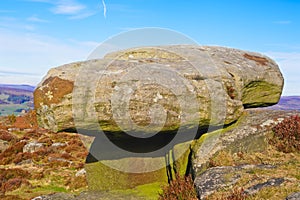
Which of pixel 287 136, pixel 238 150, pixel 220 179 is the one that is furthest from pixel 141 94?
pixel 287 136

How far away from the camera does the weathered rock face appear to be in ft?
25.5

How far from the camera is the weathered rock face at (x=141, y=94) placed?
779 centimetres

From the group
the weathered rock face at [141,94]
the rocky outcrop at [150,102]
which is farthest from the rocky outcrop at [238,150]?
the weathered rock face at [141,94]

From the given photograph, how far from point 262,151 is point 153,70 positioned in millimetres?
3755

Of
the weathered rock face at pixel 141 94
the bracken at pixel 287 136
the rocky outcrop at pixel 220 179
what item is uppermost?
the weathered rock face at pixel 141 94

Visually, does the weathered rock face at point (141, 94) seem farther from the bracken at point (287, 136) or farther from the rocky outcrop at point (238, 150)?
the bracken at point (287, 136)

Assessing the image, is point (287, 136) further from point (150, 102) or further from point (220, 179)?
point (150, 102)

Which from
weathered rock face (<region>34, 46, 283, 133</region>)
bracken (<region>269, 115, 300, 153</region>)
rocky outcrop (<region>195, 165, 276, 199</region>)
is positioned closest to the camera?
rocky outcrop (<region>195, 165, 276, 199</region>)

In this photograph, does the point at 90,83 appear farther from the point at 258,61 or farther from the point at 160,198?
the point at 258,61

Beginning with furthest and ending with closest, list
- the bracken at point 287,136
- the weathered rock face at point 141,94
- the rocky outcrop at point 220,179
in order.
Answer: the bracken at point 287,136, the weathered rock face at point 141,94, the rocky outcrop at point 220,179

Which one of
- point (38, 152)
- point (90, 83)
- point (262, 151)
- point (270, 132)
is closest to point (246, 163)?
point (262, 151)

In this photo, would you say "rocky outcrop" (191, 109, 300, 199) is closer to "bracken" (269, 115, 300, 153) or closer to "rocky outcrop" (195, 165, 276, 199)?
"rocky outcrop" (195, 165, 276, 199)

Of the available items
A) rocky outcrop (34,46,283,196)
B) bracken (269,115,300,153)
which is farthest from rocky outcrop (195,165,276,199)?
bracken (269,115,300,153)

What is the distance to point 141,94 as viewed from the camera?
25.8ft
